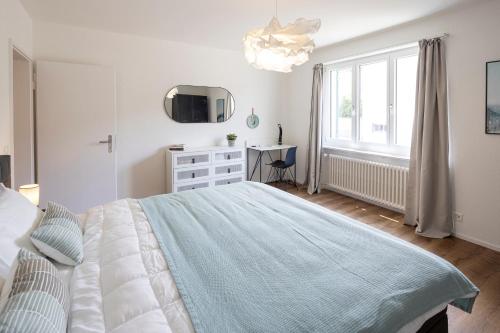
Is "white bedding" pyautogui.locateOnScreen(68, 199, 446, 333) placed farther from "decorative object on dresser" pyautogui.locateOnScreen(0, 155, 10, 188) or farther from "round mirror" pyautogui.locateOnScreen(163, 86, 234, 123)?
"round mirror" pyautogui.locateOnScreen(163, 86, 234, 123)

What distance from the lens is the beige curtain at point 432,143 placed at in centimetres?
299

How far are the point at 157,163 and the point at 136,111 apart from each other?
791 mm

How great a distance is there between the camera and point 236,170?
4.48 meters

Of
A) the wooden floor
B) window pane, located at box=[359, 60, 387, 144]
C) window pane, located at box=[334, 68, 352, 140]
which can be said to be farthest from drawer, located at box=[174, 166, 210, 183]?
window pane, located at box=[359, 60, 387, 144]

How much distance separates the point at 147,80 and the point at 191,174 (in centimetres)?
145

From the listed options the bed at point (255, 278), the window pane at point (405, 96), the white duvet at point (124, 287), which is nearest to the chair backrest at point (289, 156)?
the window pane at point (405, 96)

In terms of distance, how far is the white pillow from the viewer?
116 centimetres

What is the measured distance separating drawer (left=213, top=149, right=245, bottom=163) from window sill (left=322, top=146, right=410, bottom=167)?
139 centimetres

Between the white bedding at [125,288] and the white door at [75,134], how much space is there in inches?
85.9

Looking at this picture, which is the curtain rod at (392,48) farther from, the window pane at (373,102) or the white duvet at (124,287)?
the white duvet at (124,287)

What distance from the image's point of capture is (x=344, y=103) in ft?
14.7

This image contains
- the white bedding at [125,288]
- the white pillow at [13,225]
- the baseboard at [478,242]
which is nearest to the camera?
the white bedding at [125,288]

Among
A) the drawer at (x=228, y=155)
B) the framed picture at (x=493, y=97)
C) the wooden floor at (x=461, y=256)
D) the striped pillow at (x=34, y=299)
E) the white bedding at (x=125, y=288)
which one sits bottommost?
the wooden floor at (x=461, y=256)

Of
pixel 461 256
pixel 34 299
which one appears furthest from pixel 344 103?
pixel 34 299
